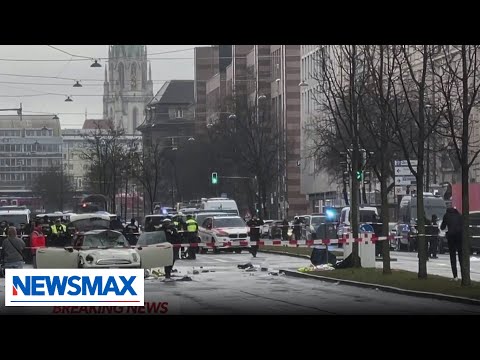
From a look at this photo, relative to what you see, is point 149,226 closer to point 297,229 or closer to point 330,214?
point 330,214

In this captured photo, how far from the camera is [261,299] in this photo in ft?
85.4

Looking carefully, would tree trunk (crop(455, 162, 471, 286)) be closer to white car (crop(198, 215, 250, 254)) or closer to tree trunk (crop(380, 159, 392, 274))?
tree trunk (crop(380, 159, 392, 274))

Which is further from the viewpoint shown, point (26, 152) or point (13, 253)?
point (26, 152)

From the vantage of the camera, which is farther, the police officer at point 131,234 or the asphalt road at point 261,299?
the police officer at point 131,234

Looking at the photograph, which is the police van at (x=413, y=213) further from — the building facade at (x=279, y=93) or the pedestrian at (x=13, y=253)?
the building facade at (x=279, y=93)

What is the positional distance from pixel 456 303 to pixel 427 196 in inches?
A: 1434

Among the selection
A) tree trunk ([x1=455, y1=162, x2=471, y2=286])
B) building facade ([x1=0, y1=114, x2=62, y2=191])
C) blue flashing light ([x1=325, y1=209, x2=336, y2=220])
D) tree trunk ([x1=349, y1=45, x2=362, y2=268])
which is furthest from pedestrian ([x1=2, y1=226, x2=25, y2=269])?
building facade ([x1=0, y1=114, x2=62, y2=191])

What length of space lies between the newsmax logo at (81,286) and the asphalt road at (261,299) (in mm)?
194

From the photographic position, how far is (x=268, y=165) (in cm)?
8062

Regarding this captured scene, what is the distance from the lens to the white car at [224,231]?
53812mm

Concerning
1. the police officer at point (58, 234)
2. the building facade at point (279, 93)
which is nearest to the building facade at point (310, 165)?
the building facade at point (279, 93)

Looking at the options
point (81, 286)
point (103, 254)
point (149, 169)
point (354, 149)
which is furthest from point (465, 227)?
point (149, 169)

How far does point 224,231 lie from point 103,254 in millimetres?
22834
